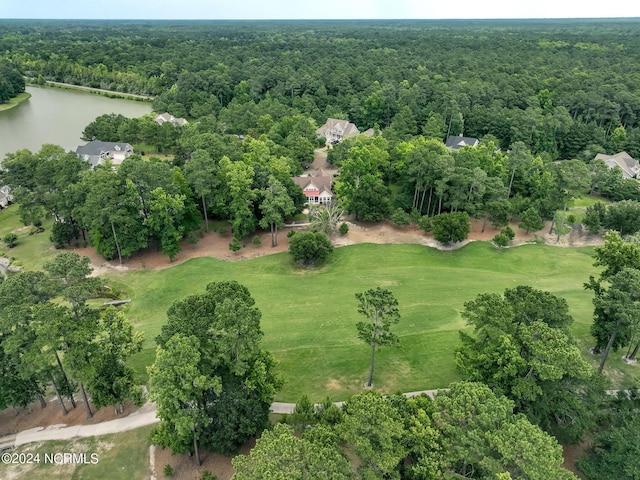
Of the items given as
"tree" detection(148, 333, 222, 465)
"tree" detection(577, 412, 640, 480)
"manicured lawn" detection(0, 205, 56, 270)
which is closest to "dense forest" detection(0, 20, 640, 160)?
"manicured lawn" detection(0, 205, 56, 270)

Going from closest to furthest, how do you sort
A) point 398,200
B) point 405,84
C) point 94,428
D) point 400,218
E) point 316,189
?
1. point 94,428
2. point 400,218
3. point 398,200
4. point 316,189
5. point 405,84

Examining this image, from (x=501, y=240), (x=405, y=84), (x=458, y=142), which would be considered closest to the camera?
(x=501, y=240)

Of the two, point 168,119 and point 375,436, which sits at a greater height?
point 375,436

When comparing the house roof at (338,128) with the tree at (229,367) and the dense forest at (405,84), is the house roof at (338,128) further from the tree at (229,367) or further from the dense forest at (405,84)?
the tree at (229,367)

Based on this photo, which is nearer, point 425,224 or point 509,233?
point 509,233

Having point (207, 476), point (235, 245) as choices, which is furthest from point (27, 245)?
point (207, 476)

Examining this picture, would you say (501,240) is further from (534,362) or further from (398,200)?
(534,362)
